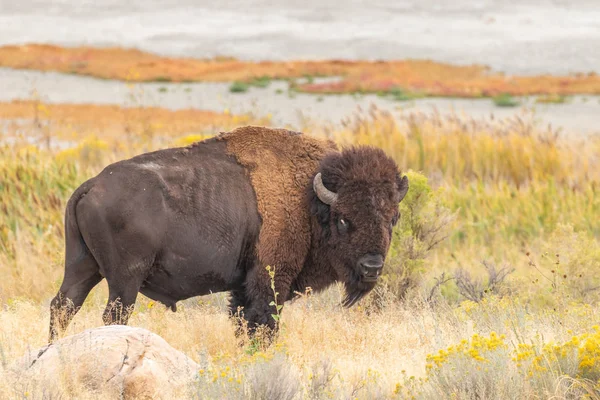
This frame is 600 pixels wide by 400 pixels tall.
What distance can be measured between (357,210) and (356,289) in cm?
72

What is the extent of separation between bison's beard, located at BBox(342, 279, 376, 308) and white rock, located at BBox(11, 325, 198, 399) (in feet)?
6.18

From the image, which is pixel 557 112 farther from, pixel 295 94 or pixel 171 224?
pixel 171 224

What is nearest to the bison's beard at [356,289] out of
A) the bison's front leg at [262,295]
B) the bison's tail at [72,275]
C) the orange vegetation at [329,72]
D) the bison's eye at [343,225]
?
the bison's eye at [343,225]

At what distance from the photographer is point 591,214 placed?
14039mm

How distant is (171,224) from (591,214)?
806 centimetres

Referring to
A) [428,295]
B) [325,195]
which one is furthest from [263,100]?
[325,195]

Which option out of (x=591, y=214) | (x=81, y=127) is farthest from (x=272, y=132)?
(x=81, y=127)

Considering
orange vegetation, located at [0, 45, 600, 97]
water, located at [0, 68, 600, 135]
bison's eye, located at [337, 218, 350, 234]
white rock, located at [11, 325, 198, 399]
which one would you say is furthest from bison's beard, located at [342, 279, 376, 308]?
orange vegetation, located at [0, 45, 600, 97]

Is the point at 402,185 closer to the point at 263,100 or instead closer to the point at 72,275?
the point at 72,275

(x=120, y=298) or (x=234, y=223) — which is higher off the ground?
(x=234, y=223)

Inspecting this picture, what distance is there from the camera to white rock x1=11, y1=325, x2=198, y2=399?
6.36m

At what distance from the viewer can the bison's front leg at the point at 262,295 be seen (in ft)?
26.5

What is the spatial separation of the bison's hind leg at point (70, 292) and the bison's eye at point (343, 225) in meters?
1.92

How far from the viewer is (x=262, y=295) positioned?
808 centimetres
